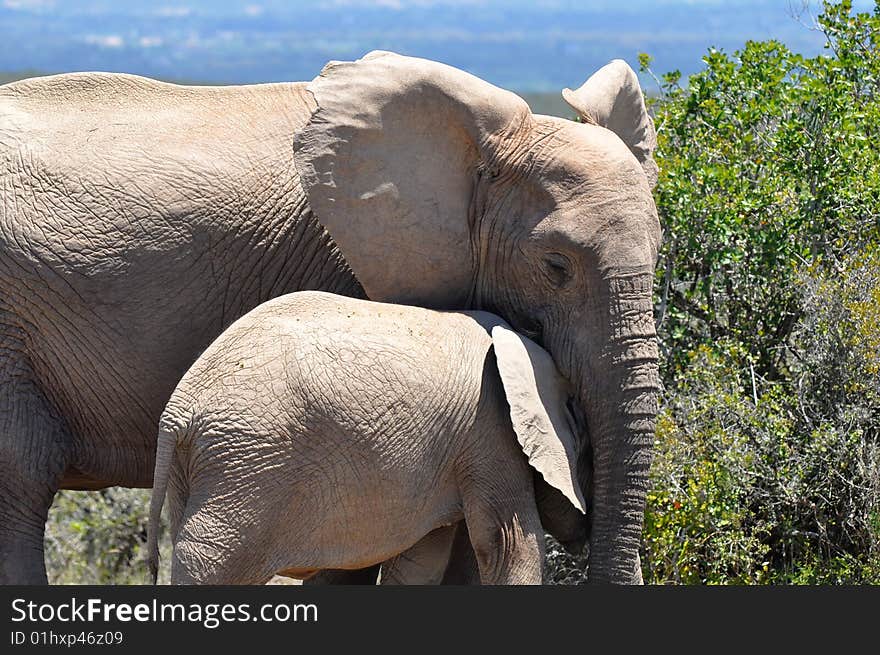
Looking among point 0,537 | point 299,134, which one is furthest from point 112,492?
point 299,134

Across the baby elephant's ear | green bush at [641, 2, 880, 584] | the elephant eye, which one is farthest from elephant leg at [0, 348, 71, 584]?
green bush at [641, 2, 880, 584]

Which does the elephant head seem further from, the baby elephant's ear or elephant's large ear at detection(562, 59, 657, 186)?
elephant's large ear at detection(562, 59, 657, 186)

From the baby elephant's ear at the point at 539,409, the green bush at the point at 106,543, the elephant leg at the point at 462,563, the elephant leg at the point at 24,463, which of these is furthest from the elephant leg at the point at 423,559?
the green bush at the point at 106,543

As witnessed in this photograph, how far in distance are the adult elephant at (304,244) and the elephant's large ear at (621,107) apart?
0.03 meters

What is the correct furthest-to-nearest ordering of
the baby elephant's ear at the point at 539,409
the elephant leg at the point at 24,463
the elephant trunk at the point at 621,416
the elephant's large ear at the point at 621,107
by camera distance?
1. the elephant's large ear at the point at 621,107
2. the elephant leg at the point at 24,463
3. the elephant trunk at the point at 621,416
4. the baby elephant's ear at the point at 539,409

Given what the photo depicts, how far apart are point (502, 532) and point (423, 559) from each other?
371 millimetres

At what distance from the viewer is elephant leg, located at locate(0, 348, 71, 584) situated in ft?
17.6

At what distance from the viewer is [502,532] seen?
5047 mm

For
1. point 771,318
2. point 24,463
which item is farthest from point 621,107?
point 24,463

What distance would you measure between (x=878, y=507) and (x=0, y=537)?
3.23m

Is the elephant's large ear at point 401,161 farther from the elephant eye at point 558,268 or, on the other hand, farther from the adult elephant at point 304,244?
the elephant eye at point 558,268

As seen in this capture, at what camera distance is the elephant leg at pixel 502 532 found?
16.5 feet

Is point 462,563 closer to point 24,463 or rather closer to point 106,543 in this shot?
point 24,463

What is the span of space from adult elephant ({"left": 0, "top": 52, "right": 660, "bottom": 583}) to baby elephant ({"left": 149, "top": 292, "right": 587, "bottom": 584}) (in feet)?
0.70
